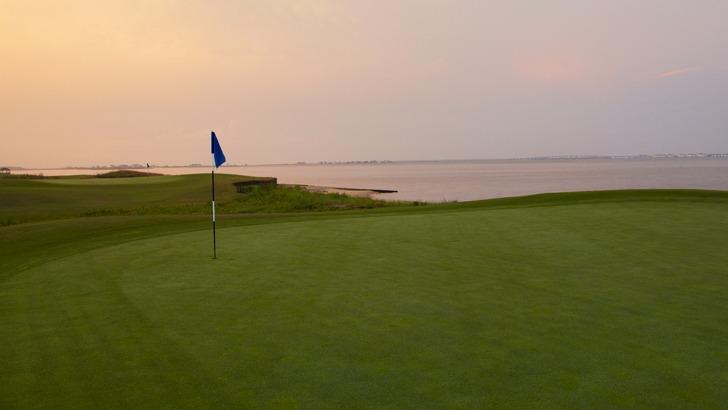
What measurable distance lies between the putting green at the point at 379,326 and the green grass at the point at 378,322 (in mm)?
22

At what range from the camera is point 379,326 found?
4859 millimetres

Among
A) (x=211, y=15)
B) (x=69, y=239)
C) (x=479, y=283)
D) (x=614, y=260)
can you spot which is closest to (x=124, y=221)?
(x=69, y=239)

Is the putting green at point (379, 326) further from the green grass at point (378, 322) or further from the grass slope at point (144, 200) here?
the grass slope at point (144, 200)

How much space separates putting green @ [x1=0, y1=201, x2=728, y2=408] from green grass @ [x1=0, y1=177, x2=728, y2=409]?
0.02m

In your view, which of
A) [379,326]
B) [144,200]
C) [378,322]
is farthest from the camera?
[144,200]

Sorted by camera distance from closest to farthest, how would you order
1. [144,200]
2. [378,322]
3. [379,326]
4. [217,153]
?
[379,326]
[378,322]
[217,153]
[144,200]

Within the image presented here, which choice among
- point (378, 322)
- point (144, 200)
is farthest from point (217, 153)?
point (144, 200)

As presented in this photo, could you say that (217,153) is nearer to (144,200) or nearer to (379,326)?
(379,326)

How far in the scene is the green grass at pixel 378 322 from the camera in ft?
11.5

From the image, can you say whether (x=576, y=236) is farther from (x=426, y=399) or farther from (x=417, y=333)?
(x=426, y=399)

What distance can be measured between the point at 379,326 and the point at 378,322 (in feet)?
0.34

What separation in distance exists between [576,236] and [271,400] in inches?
293

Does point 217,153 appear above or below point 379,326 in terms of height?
above

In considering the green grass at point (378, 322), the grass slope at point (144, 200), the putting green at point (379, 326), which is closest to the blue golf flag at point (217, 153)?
the green grass at point (378, 322)
